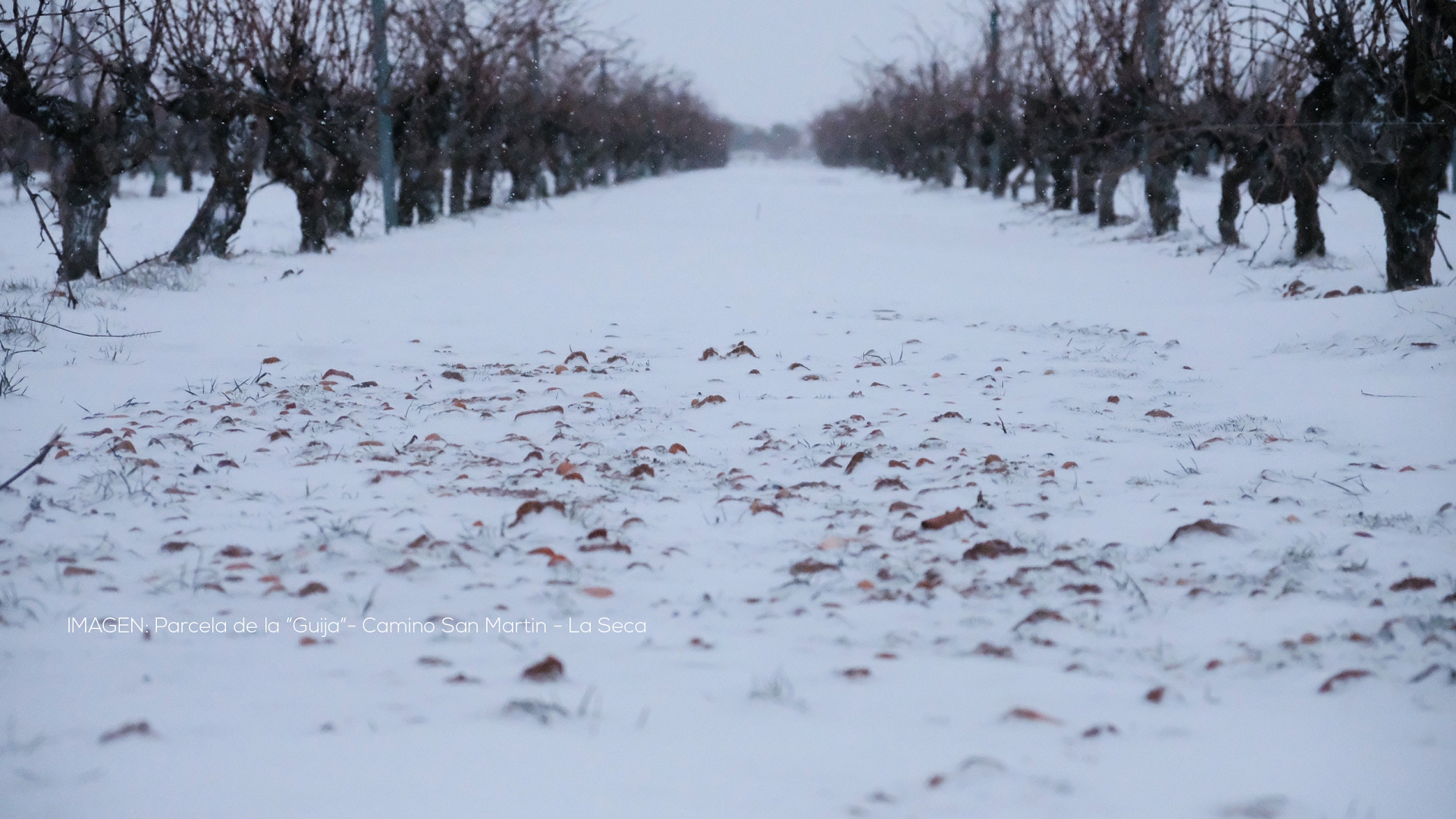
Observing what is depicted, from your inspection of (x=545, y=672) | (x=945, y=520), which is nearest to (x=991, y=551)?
(x=945, y=520)

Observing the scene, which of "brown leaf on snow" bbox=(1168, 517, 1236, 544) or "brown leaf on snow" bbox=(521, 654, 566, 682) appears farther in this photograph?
"brown leaf on snow" bbox=(1168, 517, 1236, 544)

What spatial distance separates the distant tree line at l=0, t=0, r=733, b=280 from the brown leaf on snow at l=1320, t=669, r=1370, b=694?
4.79 meters

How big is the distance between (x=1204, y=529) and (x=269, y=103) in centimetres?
1129

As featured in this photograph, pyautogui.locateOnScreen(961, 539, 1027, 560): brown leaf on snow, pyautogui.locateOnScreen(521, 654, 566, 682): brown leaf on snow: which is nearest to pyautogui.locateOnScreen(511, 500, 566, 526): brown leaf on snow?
pyautogui.locateOnScreen(521, 654, 566, 682): brown leaf on snow

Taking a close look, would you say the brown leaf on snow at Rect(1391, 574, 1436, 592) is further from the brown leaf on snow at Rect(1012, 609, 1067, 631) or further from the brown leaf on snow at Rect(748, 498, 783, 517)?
the brown leaf on snow at Rect(748, 498, 783, 517)

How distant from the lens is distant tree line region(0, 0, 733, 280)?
8.61 metres

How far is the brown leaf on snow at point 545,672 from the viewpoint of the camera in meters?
2.23

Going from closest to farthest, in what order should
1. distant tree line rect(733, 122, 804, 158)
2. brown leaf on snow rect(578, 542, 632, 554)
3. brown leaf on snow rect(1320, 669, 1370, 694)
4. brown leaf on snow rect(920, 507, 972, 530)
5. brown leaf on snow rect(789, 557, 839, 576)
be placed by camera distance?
brown leaf on snow rect(1320, 669, 1370, 694) < brown leaf on snow rect(789, 557, 839, 576) < brown leaf on snow rect(578, 542, 632, 554) < brown leaf on snow rect(920, 507, 972, 530) < distant tree line rect(733, 122, 804, 158)

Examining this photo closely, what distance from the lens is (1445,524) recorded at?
10.4 ft

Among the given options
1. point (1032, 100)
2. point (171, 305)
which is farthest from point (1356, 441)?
point (1032, 100)

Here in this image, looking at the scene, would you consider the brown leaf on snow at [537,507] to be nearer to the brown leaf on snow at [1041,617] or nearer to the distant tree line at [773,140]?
the brown leaf on snow at [1041,617]

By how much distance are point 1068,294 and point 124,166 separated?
8892 millimetres

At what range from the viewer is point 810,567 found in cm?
291

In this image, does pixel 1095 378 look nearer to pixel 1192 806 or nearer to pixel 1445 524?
pixel 1445 524
